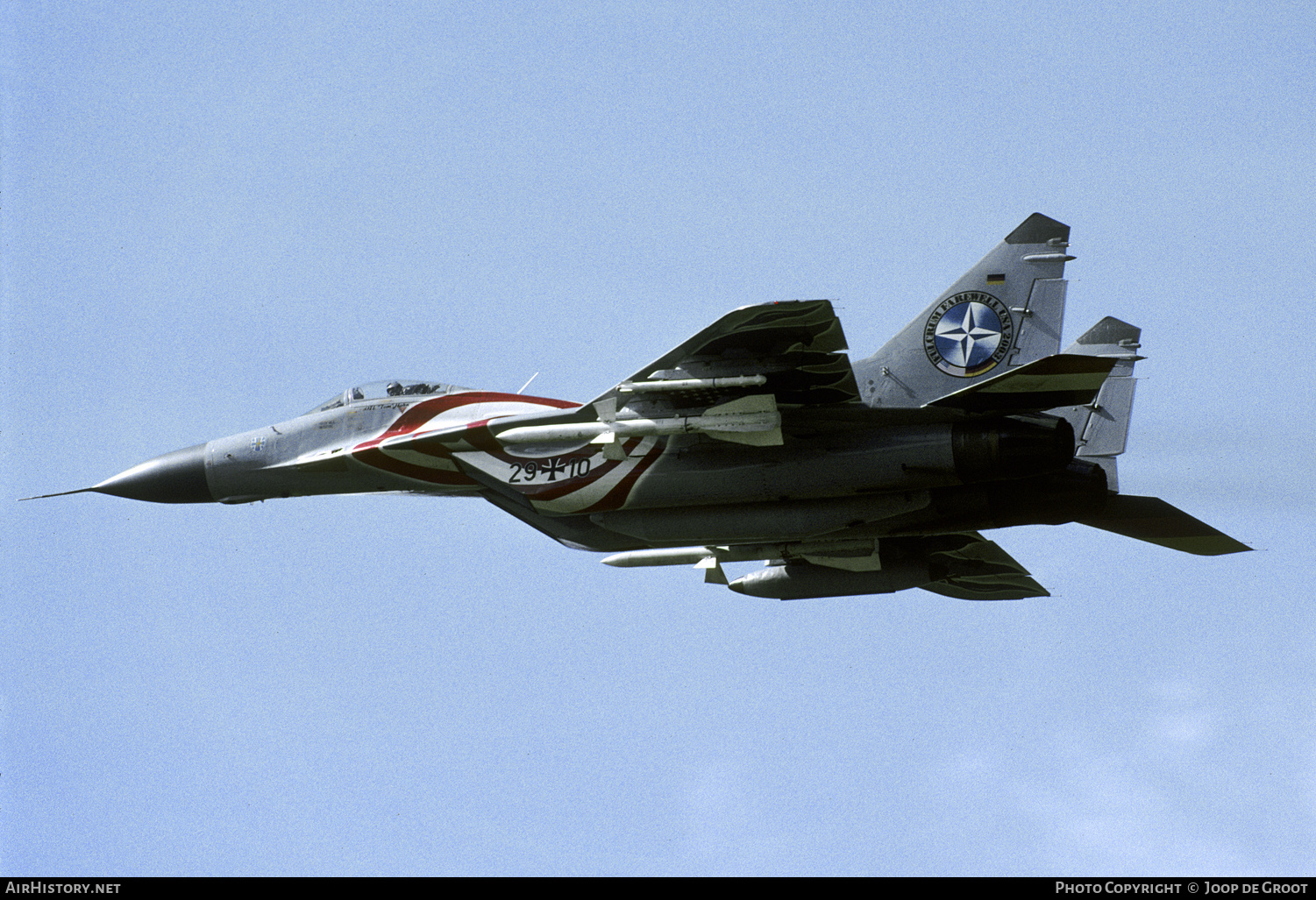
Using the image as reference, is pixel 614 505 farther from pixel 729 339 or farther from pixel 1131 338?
pixel 1131 338

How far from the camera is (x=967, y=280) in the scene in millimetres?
18000

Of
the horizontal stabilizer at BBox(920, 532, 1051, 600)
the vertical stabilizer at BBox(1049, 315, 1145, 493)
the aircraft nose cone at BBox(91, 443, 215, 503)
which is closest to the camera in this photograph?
the vertical stabilizer at BBox(1049, 315, 1145, 493)

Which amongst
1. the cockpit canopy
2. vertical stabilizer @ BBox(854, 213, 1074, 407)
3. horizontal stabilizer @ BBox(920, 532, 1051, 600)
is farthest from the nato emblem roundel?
the cockpit canopy

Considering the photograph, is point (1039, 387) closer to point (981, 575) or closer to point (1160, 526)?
point (1160, 526)

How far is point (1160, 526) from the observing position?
18062 mm

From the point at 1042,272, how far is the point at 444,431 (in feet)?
24.2

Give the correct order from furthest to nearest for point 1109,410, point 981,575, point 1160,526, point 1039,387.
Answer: point 981,575 < point 1109,410 < point 1160,526 < point 1039,387

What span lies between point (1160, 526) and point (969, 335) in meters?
3.27

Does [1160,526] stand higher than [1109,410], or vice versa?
[1109,410]

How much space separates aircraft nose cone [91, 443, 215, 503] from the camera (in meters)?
19.5

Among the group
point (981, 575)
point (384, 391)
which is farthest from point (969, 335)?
point (384, 391)

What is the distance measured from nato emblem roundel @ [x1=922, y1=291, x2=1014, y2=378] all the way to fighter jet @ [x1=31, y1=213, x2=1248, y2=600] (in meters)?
0.02

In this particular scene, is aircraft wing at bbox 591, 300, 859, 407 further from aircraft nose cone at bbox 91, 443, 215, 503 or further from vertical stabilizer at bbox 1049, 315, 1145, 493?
aircraft nose cone at bbox 91, 443, 215, 503
